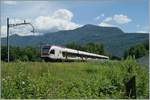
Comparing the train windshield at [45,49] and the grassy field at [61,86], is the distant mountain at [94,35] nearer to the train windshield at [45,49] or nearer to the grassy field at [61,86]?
the train windshield at [45,49]

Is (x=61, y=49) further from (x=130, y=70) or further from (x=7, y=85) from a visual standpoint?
(x=7, y=85)

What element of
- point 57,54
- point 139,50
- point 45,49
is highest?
point 45,49

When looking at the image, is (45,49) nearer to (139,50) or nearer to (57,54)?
(57,54)

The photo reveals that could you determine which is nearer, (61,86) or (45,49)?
(61,86)

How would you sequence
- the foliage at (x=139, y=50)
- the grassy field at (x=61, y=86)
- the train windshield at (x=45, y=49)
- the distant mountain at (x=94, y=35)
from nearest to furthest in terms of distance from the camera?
the grassy field at (x=61, y=86) → the foliage at (x=139, y=50) → the distant mountain at (x=94, y=35) → the train windshield at (x=45, y=49)

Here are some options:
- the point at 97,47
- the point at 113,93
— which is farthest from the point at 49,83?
the point at 97,47

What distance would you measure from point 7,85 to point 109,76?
8.92ft

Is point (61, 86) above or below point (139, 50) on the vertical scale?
below

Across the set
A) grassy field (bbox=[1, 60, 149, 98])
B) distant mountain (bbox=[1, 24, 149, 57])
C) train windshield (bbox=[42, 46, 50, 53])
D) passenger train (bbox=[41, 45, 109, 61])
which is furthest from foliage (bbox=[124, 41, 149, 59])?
train windshield (bbox=[42, 46, 50, 53])

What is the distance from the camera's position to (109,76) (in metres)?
8.21

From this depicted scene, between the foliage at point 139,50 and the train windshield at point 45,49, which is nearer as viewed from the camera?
the foliage at point 139,50

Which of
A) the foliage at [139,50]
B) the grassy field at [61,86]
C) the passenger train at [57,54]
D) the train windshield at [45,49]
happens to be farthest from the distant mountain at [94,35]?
the grassy field at [61,86]

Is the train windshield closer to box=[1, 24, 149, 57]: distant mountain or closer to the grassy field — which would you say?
box=[1, 24, 149, 57]: distant mountain

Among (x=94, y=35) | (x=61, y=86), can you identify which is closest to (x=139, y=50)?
(x=61, y=86)
